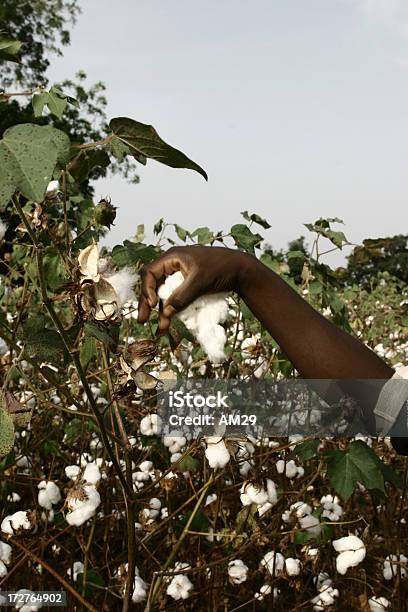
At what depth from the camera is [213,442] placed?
1124mm

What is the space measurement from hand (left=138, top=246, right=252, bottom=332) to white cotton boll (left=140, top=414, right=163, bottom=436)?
0.99 meters

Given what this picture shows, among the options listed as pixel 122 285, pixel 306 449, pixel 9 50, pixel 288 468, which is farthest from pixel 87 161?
pixel 288 468

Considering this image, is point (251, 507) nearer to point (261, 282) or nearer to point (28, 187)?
point (261, 282)

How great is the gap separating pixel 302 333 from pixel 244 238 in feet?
2.06

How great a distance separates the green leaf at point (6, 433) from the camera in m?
0.81

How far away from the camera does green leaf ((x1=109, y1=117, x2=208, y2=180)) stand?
2.43ft

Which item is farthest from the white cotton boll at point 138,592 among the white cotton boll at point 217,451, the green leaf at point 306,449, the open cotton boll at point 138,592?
the white cotton boll at point 217,451

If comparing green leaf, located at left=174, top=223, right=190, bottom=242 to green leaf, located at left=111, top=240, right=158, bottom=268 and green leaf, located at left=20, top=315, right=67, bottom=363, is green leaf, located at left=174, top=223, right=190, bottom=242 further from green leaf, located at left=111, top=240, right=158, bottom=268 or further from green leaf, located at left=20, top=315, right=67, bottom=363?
green leaf, located at left=20, top=315, right=67, bottom=363

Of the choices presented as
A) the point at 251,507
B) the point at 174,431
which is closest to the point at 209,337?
the point at 251,507

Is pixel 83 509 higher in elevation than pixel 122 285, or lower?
lower

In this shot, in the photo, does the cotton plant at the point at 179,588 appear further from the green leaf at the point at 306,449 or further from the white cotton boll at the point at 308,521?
the green leaf at the point at 306,449

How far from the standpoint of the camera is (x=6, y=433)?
815 mm

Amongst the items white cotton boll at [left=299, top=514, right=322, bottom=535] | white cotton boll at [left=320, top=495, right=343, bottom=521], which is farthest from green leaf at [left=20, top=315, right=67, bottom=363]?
white cotton boll at [left=320, top=495, right=343, bottom=521]

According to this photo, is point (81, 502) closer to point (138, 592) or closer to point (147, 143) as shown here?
point (138, 592)
